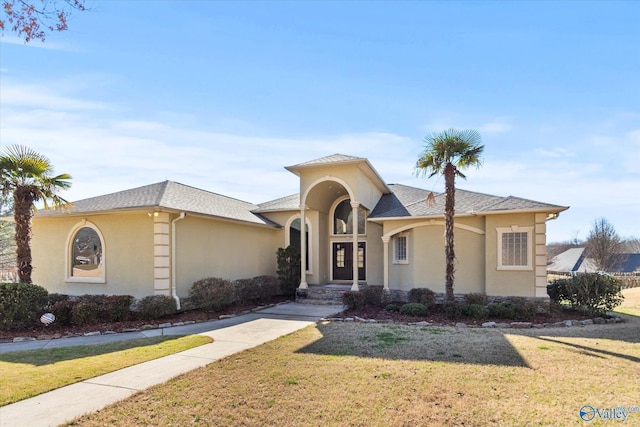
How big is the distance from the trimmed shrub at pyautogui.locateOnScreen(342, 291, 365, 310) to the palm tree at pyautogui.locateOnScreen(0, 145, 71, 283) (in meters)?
10.3

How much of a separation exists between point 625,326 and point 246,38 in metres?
14.3

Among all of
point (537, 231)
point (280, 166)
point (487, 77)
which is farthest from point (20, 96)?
point (537, 231)

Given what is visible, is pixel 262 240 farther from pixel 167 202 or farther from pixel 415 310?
pixel 415 310

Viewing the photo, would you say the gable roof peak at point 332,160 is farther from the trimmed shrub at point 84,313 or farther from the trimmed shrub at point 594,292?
the trimmed shrub at point 84,313

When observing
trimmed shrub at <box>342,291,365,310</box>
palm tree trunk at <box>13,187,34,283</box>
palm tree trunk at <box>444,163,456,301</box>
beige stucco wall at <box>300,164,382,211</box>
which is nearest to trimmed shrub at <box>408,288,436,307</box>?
palm tree trunk at <box>444,163,456,301</box>

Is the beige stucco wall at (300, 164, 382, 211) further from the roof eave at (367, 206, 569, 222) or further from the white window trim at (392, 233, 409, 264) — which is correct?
the white window trim at (392, 233, 409, 264)

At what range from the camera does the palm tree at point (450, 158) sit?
12.5 metres

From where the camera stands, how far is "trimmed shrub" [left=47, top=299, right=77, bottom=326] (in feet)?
34.6

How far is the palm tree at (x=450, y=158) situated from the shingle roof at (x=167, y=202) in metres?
8.14

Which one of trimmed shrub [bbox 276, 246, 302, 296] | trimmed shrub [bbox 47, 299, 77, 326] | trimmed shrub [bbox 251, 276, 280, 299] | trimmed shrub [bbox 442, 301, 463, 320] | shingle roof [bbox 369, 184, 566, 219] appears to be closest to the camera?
trimmed shrub [bbox 47, 299, 77, 326]

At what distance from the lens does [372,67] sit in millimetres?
13352

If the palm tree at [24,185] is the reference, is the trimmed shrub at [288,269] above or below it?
below

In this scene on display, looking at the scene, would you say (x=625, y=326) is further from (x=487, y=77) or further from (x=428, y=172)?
(x=487, y=77)

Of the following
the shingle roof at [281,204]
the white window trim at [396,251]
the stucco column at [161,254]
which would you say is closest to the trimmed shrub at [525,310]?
the white window trim at [396,251]
